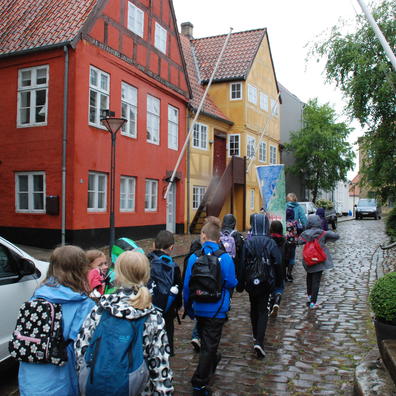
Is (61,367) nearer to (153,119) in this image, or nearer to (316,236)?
(316,236)

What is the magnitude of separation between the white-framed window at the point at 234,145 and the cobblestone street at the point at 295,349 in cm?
1758

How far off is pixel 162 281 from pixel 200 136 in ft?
64.0

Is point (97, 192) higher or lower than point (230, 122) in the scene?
lower

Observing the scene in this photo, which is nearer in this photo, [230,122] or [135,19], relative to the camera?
[135,19]

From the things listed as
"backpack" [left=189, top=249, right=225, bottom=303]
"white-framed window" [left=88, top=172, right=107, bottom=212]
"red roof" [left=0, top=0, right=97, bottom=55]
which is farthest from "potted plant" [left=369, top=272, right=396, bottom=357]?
"red roof" [left=0, top=0, right=97, bottom=55]

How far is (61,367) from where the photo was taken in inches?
110

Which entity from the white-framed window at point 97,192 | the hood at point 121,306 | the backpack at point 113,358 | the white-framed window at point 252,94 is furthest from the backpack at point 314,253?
the white-framed window at point 252,94

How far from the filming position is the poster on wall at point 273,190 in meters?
11.2

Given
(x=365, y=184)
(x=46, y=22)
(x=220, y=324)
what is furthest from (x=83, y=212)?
(x=220, y=324)

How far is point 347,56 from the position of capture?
14328mm

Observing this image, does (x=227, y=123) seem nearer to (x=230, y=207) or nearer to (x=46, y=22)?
(x=230, y=207)

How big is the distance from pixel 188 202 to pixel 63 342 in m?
18.7

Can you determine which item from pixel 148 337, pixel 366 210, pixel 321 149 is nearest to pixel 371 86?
pixel 148 337

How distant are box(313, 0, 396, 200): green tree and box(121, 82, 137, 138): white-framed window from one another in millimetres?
6779
